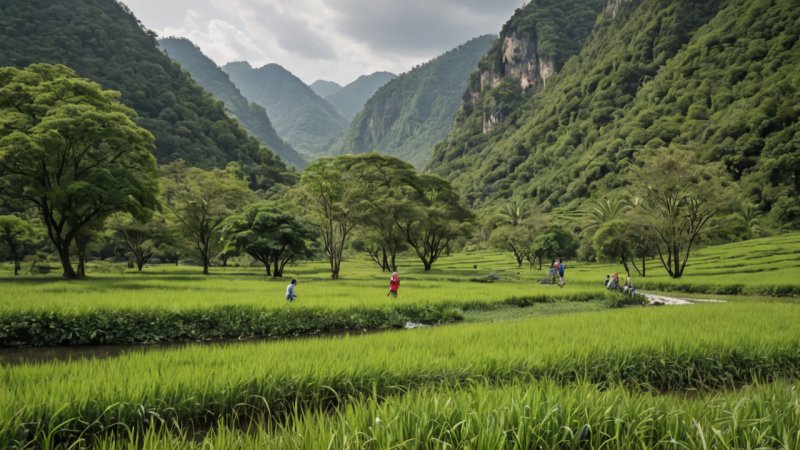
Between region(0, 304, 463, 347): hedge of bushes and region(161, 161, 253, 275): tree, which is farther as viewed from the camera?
region(161, 161, 253, 275): tree

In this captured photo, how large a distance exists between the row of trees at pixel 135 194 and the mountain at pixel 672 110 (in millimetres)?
36337

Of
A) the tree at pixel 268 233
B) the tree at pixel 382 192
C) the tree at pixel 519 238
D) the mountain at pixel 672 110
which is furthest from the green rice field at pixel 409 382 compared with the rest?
the mountain at pixel 672 110

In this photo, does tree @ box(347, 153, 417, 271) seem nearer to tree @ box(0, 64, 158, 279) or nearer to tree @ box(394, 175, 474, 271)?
tree @ box(394, 175, 474, 271)

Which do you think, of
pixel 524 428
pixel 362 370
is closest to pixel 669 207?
pixel 362 370

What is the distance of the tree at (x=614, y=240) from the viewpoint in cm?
3878

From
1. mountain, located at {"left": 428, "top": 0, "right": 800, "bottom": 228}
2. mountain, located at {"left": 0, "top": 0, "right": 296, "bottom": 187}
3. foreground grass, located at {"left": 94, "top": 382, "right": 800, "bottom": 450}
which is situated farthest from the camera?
mountain, located at {"left": 0, "top": 0, "right": 296, "bottom": 187}

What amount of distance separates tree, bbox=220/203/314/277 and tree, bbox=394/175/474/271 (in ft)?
32.9

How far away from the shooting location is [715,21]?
443 feet

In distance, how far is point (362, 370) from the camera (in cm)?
706

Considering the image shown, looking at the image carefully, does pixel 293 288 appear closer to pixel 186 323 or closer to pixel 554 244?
pixel 186 323

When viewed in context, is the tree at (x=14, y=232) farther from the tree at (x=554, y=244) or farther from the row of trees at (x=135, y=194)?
the tree at (x=554, y=244)

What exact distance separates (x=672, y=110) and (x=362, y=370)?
139171 mm

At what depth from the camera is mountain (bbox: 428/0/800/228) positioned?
75.2 meters

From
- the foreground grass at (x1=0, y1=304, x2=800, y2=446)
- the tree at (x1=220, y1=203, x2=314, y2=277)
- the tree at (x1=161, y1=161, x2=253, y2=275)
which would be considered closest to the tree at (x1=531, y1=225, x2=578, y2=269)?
the tree at (x1=220, y1=203, x2=314, y2=277)
